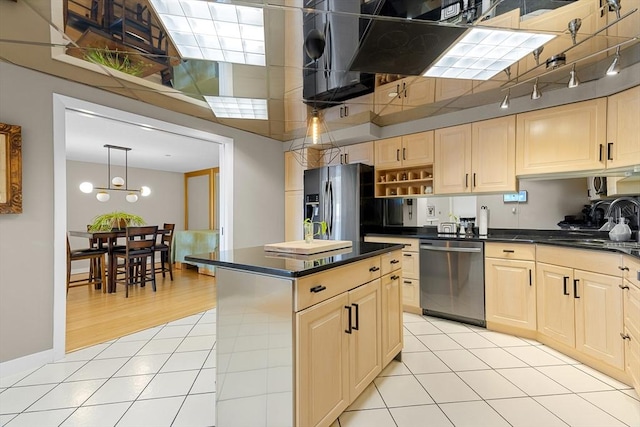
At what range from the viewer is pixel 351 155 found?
406cm

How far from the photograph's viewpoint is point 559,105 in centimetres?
267

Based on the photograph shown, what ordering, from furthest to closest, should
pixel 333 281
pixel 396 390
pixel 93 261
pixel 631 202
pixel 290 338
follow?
1. pixel 93 261
2. pixel 631 202
3. pixel 396 390
4. pixel 333 281
5. pixel 290 338

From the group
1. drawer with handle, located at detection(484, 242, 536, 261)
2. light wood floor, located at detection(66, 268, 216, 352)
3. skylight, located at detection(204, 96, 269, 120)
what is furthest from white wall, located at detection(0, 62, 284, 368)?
drawer with handle, located at detection(484, 242, 536, 261)

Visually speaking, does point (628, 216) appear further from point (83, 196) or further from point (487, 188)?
point (83, 196)

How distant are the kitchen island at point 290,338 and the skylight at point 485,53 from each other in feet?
5.56

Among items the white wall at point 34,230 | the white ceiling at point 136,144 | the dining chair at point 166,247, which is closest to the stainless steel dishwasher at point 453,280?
the white ceiling at point 136,144

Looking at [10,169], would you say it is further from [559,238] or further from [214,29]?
[559,238]

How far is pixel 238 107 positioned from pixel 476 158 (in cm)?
267

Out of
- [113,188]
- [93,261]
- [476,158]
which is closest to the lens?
[476,158]

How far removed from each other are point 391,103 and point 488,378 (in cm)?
273

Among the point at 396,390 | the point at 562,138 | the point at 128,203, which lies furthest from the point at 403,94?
the point at 128,203

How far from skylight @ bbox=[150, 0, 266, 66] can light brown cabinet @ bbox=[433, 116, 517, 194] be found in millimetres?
2171

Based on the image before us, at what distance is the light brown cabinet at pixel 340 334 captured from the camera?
51.4 inches

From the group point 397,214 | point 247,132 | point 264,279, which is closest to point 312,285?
point 264,279
